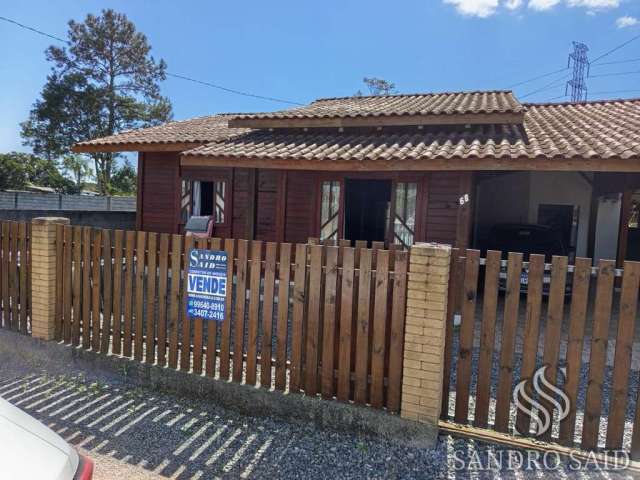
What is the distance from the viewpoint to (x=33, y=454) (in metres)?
1.63

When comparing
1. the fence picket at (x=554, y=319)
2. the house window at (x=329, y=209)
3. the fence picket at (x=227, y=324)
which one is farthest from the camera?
the house window at (x=329, y=209)

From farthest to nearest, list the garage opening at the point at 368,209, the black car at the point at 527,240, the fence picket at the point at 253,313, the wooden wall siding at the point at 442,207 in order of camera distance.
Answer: the garage opening at the point at 368,209 → the black car at the point at 527,240 → the wooden wall siding at the point at 442,207 → the fence picket at the point at 253,313

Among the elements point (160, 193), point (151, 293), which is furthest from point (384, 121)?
point (160, 193)

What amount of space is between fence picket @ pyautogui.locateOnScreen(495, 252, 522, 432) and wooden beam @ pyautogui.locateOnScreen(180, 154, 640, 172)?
3.25 metres

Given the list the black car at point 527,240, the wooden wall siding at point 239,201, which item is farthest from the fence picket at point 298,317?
the wooden wall siding at point 239,201

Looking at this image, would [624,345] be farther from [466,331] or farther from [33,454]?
[33,454]

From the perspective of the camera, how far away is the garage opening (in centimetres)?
1096

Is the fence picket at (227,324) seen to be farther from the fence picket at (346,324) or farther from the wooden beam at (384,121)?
the wooden beam at (384,121)

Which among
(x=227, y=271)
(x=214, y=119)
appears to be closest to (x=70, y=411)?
(x=227, y=271)

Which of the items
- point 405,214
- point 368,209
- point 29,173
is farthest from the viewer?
point 29,173

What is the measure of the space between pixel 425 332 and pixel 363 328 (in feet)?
1.65

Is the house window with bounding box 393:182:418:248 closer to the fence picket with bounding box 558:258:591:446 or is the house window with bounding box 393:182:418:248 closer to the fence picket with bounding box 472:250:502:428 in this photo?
the fence picket with bounding box 472:250:502:428

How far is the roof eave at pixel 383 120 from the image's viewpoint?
736 centimetres

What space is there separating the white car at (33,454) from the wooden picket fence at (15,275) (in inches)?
148
